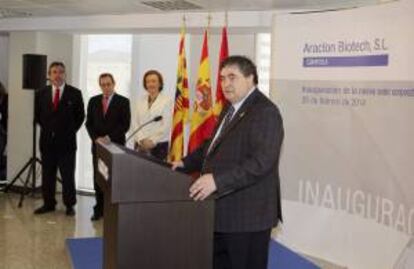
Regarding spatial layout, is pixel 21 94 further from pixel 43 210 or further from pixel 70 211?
pixel 70 211

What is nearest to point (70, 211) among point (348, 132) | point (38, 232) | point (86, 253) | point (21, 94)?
point (38, 232)

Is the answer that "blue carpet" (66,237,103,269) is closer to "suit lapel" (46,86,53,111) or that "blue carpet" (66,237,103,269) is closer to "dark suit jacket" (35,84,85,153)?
"dark suit jacket" (35,84,85,153)

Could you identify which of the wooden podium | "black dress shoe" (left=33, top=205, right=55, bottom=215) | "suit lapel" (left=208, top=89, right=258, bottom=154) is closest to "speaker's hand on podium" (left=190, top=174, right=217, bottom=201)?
the wooden podium

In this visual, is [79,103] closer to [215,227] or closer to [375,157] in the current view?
[375,157]

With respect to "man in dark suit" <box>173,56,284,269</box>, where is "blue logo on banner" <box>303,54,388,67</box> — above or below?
above

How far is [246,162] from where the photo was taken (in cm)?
213

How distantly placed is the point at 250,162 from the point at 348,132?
1829 mm

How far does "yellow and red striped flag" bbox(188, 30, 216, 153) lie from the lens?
17.5ft

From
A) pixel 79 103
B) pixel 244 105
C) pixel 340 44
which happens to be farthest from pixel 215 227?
pixel 79 103

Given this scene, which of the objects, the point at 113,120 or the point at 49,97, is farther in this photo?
the point at 49,97

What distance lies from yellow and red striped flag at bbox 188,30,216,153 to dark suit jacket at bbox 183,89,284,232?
2.97 m

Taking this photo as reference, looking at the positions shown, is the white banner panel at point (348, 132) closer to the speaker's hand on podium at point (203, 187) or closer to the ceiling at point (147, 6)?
the ceiling at point (147, 6)

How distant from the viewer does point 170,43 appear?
671 centimetres

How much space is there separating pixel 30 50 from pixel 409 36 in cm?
490
